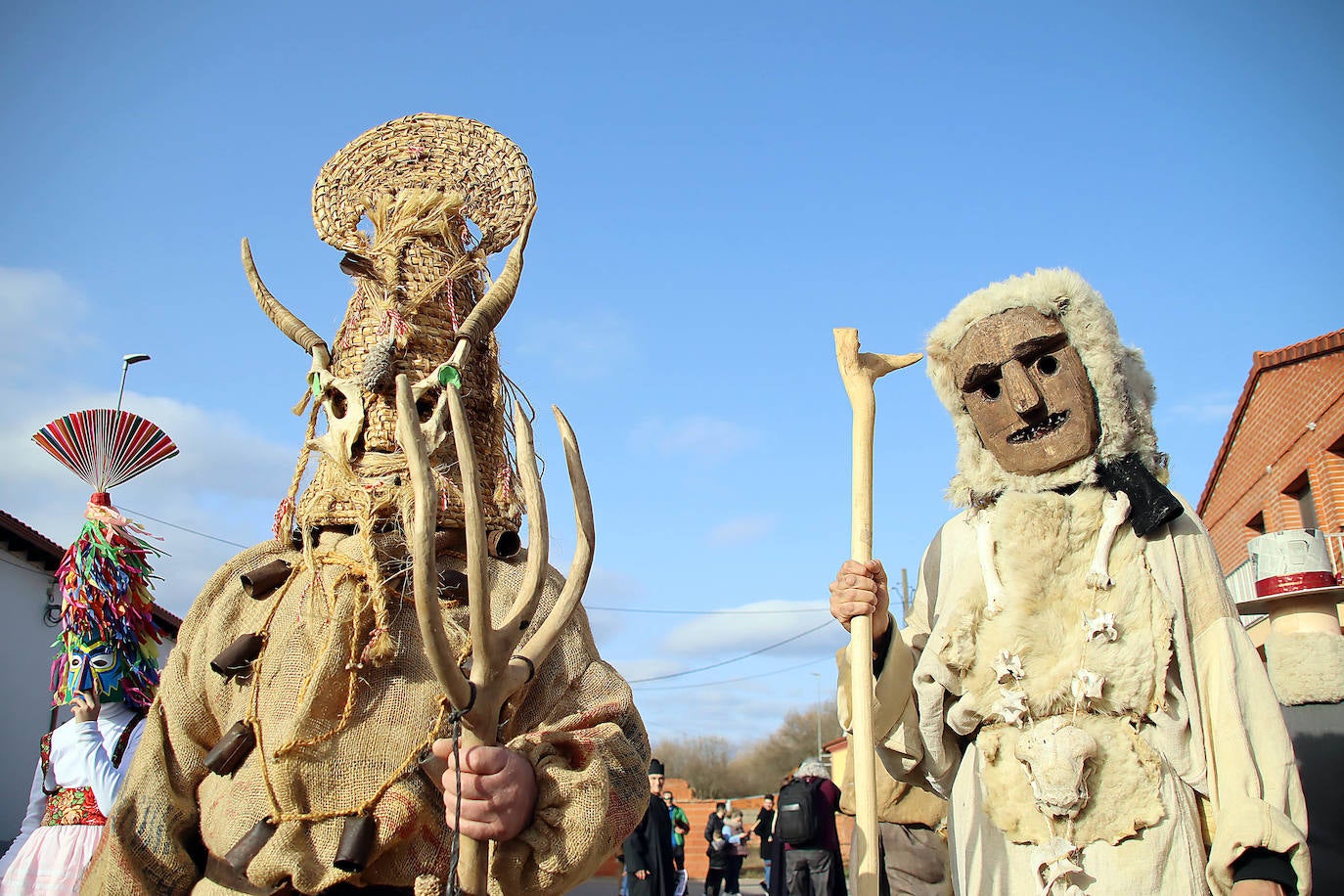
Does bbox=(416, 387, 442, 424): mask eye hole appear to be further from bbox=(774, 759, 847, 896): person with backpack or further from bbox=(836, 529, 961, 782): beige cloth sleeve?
bbox=(774, 759, 847, 896): person with backpack

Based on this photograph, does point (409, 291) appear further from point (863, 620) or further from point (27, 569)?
point (27, 569)

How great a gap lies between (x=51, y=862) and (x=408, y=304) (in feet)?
10.4

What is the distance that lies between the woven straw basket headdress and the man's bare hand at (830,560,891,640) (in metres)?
1.06

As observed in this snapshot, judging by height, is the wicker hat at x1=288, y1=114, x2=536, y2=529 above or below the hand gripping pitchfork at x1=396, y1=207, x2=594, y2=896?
above

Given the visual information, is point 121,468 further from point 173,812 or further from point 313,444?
point 173,812

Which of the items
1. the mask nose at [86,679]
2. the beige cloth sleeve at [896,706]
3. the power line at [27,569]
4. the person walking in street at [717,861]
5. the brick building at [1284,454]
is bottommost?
the person walking in street at [717,861]

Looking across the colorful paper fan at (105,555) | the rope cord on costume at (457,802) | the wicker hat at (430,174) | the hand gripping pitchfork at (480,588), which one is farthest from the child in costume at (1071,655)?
the colorful paper fan at (105,555)

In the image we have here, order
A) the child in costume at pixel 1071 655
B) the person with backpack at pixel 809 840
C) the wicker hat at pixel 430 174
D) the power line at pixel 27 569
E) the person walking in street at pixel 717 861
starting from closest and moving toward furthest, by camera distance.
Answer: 1. the child in costume at pixel 1071 655
2. the wicker hat at pixel 430 174
3. the person with backpack at pixel 809 840
4. the person walking in street at pixel 717 861
5. the power line at pixel 27 569

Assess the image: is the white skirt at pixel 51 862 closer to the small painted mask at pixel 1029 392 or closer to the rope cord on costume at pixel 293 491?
the rope cord on costume at pixel 293 491

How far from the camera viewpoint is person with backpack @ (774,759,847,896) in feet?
23.5

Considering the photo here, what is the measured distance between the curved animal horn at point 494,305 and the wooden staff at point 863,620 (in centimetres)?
113

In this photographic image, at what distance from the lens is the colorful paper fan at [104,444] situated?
179 inches

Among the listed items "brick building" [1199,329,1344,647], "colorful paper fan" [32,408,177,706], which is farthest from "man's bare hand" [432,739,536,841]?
"brick building" [1199,329,1344,647]

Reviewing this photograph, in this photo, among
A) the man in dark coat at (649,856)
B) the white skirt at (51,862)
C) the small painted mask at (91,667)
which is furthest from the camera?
the man in dark coat at (649,856)
